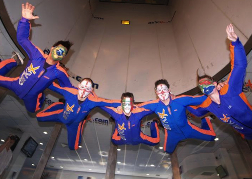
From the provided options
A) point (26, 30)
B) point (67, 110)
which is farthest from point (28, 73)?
point (67, 110)

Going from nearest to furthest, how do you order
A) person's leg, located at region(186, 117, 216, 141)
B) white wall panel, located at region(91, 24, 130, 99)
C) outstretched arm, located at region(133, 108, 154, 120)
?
outstretched arm, located at region(133, 108, 154, 120), person's leg, located at region(186, 117, 216, 141), white wall panel, located at region(91, 24, 130, 99)

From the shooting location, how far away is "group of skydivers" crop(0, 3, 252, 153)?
2705mm

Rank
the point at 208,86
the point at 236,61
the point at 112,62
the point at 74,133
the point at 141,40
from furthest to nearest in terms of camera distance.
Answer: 1. the point at 141,40
2. the point at 112,62
3. the point at 74,133
4. the point at 208,86
5. the point at 236,61

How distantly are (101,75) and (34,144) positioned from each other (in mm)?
4506

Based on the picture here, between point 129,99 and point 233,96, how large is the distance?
5.97ft

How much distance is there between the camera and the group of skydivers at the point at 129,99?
2705 millimetres

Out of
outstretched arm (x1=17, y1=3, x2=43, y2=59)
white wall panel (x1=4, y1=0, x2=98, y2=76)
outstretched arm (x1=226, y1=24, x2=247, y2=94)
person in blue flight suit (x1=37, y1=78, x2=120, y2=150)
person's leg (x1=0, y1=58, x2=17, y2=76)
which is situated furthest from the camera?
white wall panel (x1=4, y1=0, x2=98, y2=76)

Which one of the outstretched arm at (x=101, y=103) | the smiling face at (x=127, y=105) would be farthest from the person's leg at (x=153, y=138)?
the outstretched arm at (x=101, y=103)

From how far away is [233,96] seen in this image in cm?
266

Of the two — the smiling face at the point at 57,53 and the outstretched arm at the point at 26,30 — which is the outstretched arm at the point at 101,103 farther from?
the outstretched arm at the point at 26,30

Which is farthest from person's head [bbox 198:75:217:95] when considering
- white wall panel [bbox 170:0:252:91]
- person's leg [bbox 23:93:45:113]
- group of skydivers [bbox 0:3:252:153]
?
person's leg [bbox 23:93:45:113]

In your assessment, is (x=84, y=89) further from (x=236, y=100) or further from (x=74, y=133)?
(x=236, y=100)

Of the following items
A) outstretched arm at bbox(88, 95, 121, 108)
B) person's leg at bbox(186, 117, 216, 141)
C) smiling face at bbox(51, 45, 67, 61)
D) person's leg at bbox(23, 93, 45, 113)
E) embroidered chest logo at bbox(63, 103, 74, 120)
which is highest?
smiling face at bbox(51, 45, 67, 61)

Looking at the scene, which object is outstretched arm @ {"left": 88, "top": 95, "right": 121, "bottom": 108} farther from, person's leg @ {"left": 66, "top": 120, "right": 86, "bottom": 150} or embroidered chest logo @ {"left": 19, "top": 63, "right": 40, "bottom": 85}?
embroidered chest logo @ {"left": 19, "top": 63, "right": 40, "bottom": 85}
